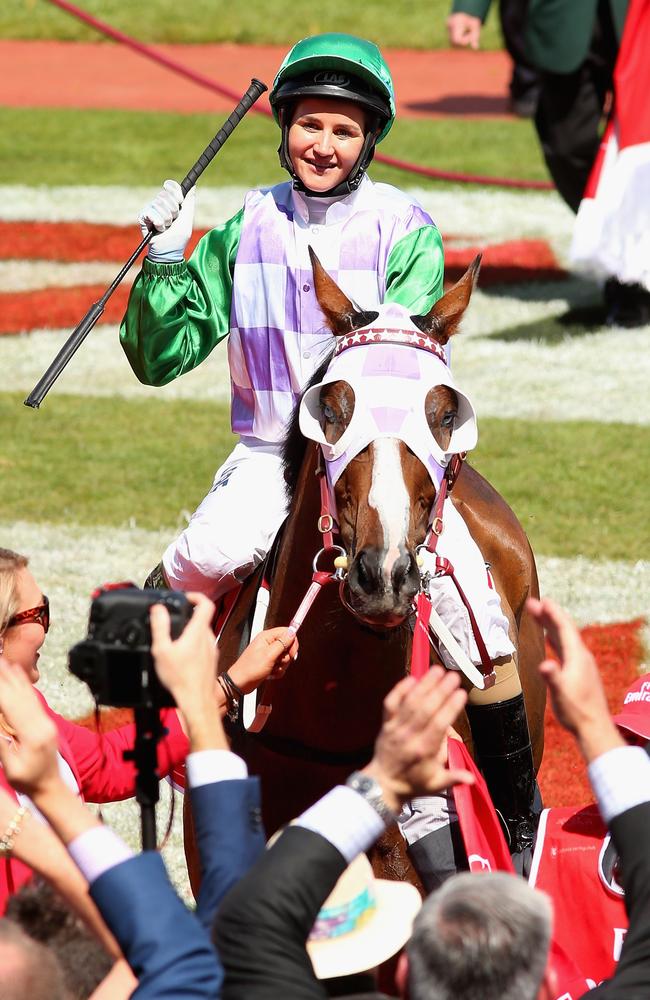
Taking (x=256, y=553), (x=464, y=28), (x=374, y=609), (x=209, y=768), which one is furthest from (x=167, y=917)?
(x=464, y=28)

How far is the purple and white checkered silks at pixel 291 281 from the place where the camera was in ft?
14.4

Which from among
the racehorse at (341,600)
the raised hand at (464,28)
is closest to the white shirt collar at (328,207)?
the racehorse at (341,600)

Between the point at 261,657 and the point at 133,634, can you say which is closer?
the point at 133,634

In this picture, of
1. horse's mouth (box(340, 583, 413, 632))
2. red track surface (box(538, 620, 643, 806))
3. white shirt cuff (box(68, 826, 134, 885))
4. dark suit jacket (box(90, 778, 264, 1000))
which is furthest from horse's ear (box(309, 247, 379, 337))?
red track surface (box(538, 620, 643, 806))

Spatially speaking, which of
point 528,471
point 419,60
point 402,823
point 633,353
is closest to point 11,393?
point 528,471

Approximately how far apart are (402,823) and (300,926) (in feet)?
4.95

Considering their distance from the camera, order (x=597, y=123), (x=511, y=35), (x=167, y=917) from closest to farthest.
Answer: (x=167, y=917)
(x=597, y=123)
(x=511, y=35)

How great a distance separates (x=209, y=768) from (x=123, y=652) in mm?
228

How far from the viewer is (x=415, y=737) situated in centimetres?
243

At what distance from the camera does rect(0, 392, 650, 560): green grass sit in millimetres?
8508

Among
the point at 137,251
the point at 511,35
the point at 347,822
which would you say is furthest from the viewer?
the point at 511,35

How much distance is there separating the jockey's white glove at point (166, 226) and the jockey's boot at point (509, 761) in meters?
1.49

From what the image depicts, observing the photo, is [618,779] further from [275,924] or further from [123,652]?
[123,652]

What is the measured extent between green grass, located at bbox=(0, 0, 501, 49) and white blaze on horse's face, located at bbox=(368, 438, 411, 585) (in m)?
21.8
